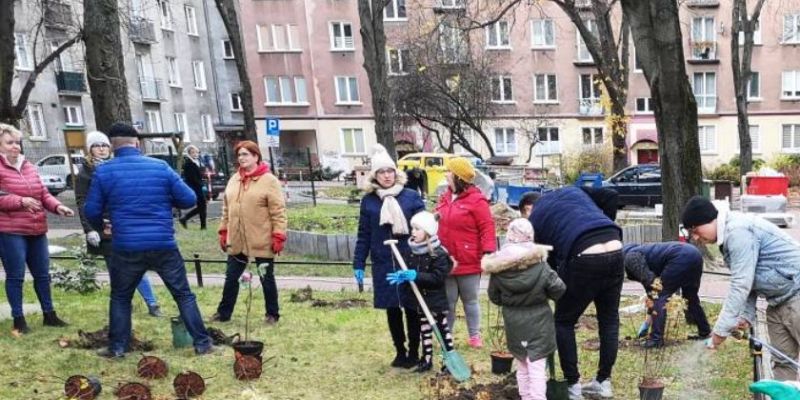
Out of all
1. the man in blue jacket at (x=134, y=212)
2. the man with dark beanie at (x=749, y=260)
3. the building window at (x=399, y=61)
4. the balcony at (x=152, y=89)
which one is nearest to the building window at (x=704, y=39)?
the building window at (x=399, y=61)

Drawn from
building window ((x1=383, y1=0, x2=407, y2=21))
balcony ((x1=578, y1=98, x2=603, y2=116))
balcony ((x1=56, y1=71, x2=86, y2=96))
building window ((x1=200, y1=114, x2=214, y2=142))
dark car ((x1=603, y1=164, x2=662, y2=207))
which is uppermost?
building window ((x1=383, y1=0, x2=407, y2=21))

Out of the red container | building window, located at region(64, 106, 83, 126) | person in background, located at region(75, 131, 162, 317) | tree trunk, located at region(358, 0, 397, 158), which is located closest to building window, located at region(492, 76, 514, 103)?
the red container

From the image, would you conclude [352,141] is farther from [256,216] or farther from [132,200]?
[132,200]

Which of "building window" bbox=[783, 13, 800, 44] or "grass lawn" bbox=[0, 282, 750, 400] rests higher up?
"building window" bbox=[783, 13, 800, 44]

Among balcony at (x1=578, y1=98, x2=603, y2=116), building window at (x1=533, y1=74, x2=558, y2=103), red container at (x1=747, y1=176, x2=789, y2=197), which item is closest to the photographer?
red container at (x1=747, y1=176, x2=789, y2=197)

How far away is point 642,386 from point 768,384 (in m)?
1.50

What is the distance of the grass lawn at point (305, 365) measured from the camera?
4152 mm

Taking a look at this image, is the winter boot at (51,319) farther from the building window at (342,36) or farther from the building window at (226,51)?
the building window at (226,51)

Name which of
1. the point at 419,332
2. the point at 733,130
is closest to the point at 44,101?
the point at 419,332

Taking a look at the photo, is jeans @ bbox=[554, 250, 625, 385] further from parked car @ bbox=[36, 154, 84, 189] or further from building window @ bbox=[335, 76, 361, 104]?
building window @ bbox=[335, 76, 361, 104]

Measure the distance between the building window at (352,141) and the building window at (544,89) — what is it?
1034cm

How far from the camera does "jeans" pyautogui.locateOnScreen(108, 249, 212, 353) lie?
14.4 feet

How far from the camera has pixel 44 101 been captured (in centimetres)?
2844

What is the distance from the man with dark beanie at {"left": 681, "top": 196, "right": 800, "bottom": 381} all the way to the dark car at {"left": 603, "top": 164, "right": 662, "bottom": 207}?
15.7 m
